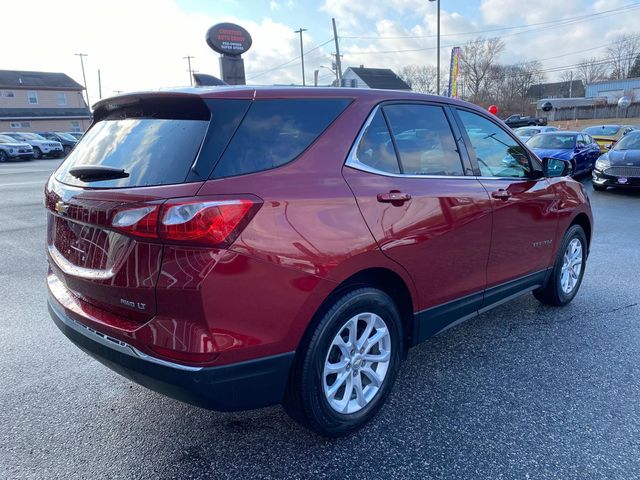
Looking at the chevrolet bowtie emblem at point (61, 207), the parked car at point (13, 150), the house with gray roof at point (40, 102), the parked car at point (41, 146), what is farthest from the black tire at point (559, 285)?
the house with gray roof at point (40, 102)

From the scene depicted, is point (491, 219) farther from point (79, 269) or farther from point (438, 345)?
point (79, 269)

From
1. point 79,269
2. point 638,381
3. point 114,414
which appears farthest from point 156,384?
point 638,381

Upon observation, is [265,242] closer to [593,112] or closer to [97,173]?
[97,173]

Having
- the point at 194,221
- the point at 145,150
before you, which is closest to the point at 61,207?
the point at 145,150

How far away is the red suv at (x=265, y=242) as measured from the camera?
194 cm

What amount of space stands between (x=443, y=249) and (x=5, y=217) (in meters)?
9.11

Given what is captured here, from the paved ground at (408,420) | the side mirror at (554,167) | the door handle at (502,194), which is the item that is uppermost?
the side mirror at (554,167)

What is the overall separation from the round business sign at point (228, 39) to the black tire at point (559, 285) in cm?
1050

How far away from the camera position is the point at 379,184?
2.51 m

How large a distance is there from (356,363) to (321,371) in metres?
0.29

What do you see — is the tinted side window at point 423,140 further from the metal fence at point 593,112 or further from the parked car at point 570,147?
the metal fence at point 593,112

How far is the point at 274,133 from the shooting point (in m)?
2.22

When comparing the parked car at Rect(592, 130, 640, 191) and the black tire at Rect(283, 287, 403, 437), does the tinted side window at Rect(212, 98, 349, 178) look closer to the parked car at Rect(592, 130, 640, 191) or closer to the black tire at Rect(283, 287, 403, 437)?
the black tire at Rect(283, 287, 403, 437)

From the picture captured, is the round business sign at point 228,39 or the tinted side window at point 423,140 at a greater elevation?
the round business sign at point 228,39
